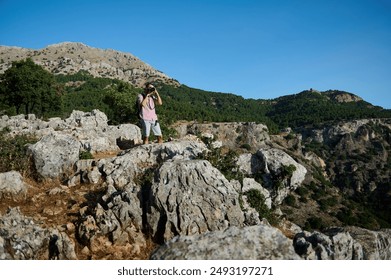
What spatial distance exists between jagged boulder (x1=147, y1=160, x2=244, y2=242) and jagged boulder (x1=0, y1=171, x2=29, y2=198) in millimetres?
4988

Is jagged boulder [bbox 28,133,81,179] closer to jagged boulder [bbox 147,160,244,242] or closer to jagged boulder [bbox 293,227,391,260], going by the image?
jagged boulder [bbox 147,160,244,242]

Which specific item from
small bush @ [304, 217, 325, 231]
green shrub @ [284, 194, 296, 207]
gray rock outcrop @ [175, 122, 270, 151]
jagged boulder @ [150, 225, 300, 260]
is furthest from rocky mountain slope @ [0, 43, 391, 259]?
gray rock outcrop @ [175, 122, 270, 151]

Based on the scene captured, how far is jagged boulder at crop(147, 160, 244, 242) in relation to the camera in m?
8.13

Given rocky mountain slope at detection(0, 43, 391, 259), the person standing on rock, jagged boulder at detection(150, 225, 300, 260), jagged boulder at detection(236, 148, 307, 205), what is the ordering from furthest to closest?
jagged boulder at detection(236, 148, 307, 205)
the person standing on rock
rocky mountain slope at detection(0, 43, 391, 259)
jagged boulder at detection(150, 225, 300, 260)

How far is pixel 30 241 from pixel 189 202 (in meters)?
3.88

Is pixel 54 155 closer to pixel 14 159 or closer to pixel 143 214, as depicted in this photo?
pixel 14 159

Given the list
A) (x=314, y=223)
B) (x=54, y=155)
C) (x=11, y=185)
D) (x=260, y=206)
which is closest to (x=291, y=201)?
(x=314, y=223)

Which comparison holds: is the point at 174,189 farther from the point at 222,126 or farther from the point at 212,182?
the point at 222,126

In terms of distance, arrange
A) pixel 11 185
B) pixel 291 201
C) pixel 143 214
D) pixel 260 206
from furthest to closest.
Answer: pixel 291 201
pixel 260 206
pixel 11 185
pixel 143 214

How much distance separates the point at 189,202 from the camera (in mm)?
8430

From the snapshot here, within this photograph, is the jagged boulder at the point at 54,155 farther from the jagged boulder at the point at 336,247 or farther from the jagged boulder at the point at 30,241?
the jagged boulder at the point at 336,247

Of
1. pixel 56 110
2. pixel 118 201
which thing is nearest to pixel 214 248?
pixel 118 201
